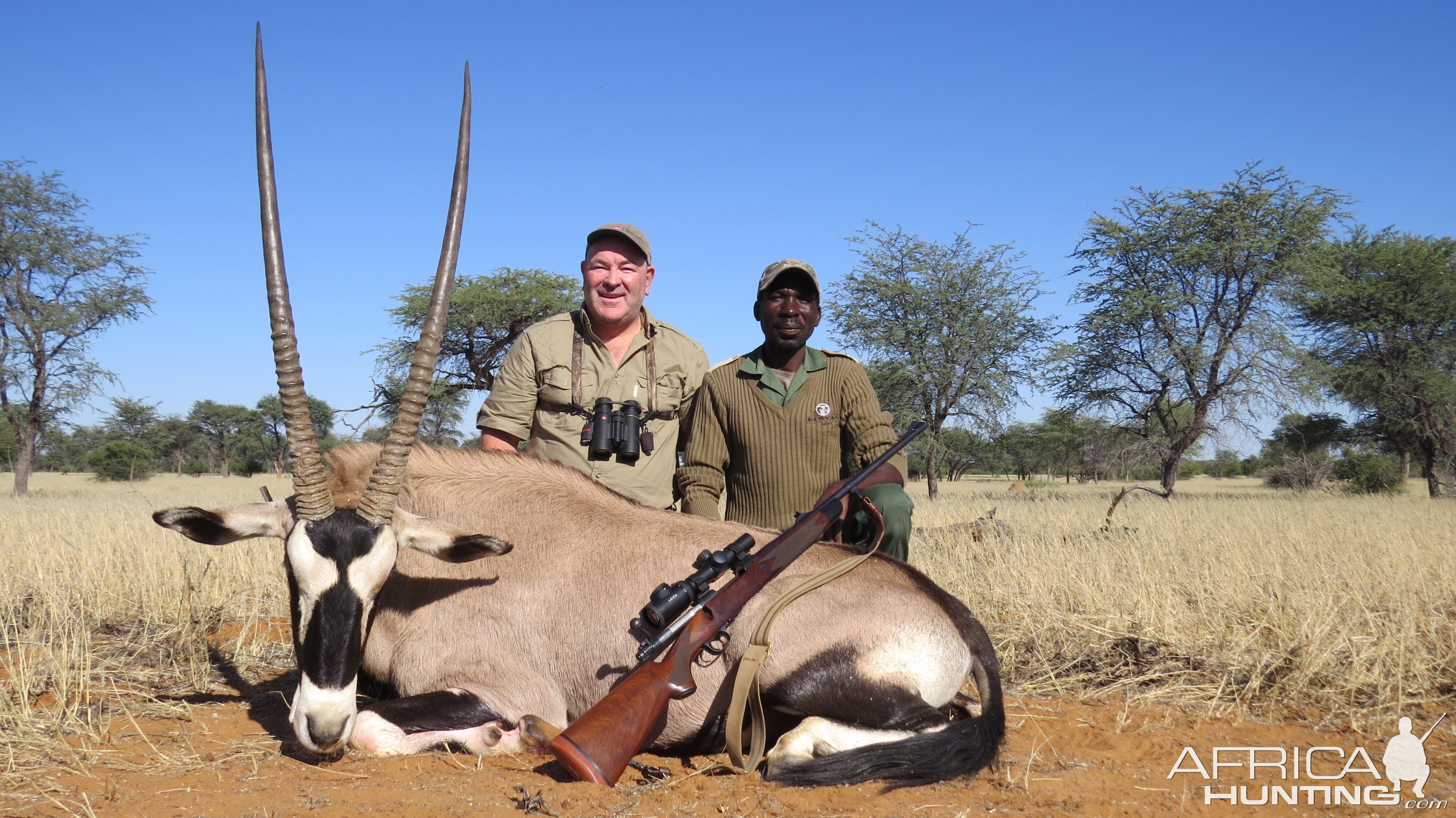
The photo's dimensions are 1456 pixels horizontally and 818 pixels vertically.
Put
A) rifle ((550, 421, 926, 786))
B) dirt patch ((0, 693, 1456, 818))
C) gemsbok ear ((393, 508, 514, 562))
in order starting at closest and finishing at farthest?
dirt patch ((0, 693, 1456, 818)) → rifle ((550, 421, 926, 786)) → gemsbok ear ((393, 508, 514, 562))

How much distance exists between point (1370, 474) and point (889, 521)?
2804 cm

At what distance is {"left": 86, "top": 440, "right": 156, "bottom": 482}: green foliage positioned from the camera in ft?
101

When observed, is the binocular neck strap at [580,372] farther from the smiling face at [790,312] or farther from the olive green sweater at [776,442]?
the smiling face at [790,312]

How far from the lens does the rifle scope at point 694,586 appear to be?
10.5 ft

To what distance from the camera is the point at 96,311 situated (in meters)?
22.9

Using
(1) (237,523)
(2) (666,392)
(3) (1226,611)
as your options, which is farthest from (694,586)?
(3) (1226,611)

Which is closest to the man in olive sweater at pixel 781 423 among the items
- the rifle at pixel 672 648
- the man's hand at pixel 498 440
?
the man's hand at pixel 498 440

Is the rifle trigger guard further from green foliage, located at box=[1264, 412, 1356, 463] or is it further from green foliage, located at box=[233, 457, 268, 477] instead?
green foliage, located at box=[233, 457, 268, 477]

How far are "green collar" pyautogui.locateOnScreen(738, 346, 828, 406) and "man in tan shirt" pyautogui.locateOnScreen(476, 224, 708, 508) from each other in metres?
0.51

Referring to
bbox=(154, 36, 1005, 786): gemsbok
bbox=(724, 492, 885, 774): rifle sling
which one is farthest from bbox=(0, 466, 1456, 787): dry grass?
bbox=(724, 492, 885, 774): rifle sling

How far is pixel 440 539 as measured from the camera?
3404 millimetres

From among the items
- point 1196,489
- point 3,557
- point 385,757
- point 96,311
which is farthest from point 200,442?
point 385,757

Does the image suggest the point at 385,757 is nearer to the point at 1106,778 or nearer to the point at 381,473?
the point at 381,473

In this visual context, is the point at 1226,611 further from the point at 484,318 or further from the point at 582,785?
the point at 484,318
